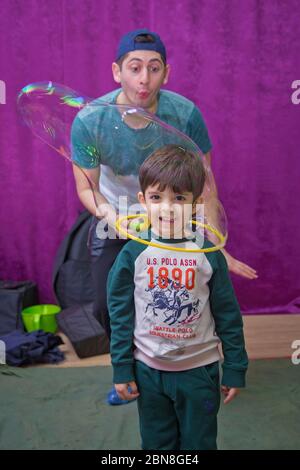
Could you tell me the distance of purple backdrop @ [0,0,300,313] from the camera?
2.78 metres

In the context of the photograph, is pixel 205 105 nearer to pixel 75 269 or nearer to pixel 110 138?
pixel 75 269

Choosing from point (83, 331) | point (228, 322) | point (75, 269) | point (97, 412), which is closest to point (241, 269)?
point (228, 322)

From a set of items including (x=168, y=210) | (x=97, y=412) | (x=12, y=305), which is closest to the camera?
(x=168, y=210)

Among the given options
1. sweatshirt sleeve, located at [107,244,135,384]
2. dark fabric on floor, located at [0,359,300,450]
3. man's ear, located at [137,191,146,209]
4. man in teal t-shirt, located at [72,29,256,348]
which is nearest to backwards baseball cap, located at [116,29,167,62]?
man in teal t-shirt, located at [72,29,256,348]

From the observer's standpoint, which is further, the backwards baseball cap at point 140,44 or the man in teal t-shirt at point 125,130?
the backwards baseball cap at point 140,44

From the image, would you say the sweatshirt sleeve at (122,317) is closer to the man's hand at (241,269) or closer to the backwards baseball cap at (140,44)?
the man's hand at (241,269)

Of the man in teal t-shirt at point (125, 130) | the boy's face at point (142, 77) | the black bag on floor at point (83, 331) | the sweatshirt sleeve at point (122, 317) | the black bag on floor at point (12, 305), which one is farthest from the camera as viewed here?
the black bag on floor at point (12, 305)

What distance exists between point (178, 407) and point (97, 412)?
0.78 meters

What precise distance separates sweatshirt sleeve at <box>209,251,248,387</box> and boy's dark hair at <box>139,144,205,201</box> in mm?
180

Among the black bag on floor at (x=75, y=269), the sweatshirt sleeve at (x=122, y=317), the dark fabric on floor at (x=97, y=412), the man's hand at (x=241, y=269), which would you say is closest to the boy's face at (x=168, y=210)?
the sweatshirt sleeve at (x=122, y=317)

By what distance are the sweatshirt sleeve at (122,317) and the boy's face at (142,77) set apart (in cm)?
47

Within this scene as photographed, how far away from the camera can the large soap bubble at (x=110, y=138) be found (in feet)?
4.14

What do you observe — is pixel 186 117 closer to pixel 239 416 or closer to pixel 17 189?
pixel 239 416

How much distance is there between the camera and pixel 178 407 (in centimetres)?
123
